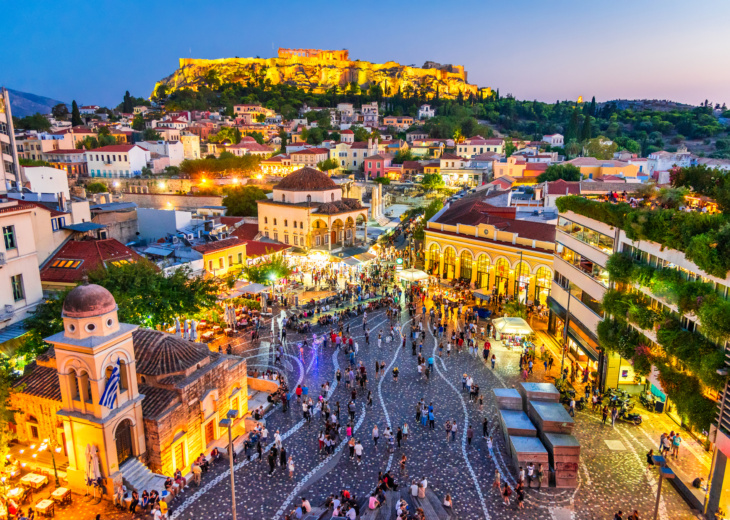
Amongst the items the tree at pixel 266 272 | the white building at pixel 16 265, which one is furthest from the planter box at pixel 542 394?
the white building at pixel 16 265

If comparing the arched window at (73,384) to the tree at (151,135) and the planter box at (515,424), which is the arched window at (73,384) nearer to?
the planter box at (515,424)

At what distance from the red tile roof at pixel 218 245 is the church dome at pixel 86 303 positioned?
60.5ft

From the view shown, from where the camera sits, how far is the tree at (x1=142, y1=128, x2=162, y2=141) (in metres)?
88.1

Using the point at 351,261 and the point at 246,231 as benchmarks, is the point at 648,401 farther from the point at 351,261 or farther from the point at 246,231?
the point at 246,231

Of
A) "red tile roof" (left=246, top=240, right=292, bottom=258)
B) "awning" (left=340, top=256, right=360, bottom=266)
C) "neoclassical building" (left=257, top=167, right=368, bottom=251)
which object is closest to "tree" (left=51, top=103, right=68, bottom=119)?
"neoclassical building" (left=257, top=167, right=368, bottom=251)

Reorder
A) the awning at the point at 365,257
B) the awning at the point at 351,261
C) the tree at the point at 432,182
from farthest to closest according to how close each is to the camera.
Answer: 1. the tree at the point at 432,182
2. the awning at the point at 365,257
3. the awning at the point at 351,261

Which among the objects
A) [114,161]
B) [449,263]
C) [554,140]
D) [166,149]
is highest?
[554,140]

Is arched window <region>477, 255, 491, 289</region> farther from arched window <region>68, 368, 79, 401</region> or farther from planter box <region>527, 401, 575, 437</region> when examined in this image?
arched window <region>68, 368, 79, 401</region>

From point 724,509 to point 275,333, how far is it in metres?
20.5

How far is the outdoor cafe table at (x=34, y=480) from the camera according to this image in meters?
14.5

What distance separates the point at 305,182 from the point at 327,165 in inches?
1319

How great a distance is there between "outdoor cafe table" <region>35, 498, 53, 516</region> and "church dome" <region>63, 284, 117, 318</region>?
5015mm

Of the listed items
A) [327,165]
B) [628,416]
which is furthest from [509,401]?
[327,165]

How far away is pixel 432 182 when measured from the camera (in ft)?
243
